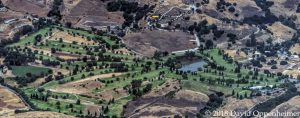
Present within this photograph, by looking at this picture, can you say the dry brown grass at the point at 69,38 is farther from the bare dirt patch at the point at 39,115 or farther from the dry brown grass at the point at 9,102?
the bare dirt patch at the point at 39,115

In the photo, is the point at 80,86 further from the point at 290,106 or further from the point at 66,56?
the point at 290,106

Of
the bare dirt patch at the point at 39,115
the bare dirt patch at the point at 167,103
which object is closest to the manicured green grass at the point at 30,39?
the bare dirt patch at the point at 167,103

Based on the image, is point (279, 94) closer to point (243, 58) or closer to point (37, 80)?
point (243, 58)

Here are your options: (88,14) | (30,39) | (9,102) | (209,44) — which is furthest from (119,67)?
(88,14)

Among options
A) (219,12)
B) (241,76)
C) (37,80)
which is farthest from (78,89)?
(219,12)

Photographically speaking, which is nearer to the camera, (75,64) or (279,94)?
(279,94)

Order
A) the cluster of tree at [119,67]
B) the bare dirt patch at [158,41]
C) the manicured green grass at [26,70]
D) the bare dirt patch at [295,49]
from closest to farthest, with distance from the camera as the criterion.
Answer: the manicured green grass at [26,70], the cluster of tree at [119,67], the bare dirt patch at [158,41], the bare dirt patch at [295,49]
